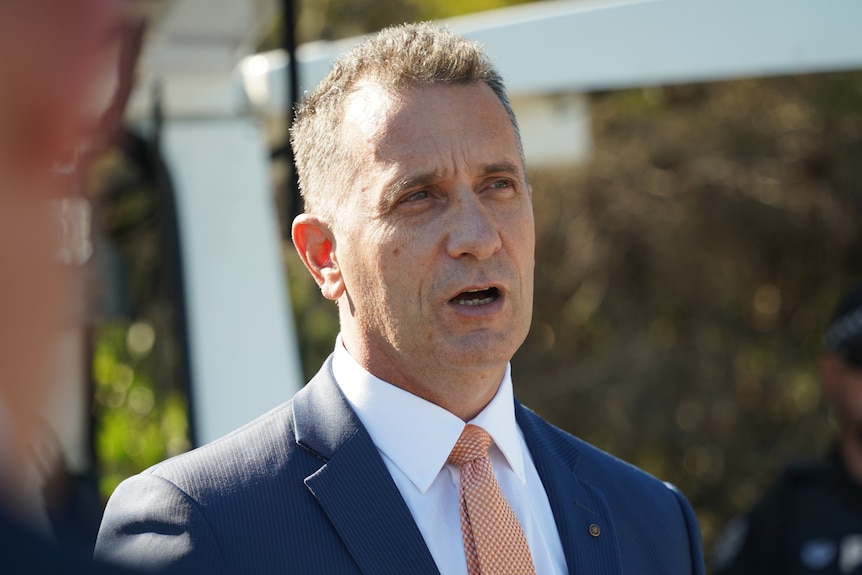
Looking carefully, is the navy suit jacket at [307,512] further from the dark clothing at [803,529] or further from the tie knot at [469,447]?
the dark clothing at [803,529]

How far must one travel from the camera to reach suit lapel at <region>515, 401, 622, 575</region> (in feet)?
5.45

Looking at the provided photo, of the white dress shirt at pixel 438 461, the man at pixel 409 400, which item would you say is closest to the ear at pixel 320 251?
the man at pixel 409 400

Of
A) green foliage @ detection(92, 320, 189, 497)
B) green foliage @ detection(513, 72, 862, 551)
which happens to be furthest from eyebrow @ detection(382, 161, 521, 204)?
green foliage @ detection(513, 72, 862, 551)

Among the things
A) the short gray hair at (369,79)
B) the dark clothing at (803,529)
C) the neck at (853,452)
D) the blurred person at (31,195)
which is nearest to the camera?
the blurred person at (31,195)

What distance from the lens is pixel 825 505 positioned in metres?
3.24

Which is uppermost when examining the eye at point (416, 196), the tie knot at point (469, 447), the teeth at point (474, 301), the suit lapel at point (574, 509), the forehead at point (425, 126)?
the forehead at point (425, 126)

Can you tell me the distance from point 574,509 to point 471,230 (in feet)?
1.51

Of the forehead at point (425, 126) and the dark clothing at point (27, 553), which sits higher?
the forehead at point (425, 126)

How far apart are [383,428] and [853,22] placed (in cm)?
158

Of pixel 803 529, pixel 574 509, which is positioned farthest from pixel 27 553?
pixel 803 529

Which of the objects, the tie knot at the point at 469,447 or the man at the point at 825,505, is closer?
the tie knot at the point at 469,447

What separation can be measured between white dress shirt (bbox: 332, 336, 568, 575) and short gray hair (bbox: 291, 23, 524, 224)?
282mm

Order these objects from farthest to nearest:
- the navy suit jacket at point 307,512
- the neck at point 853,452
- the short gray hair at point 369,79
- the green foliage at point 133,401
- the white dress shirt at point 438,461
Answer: the green foliage at point 133,401 < the neck at point 853,452 < the short gray hair at point 369,79 < the white dress shirt at point 438,461 < the navy suit jacket at point 307,512

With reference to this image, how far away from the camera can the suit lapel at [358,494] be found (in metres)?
1.52
